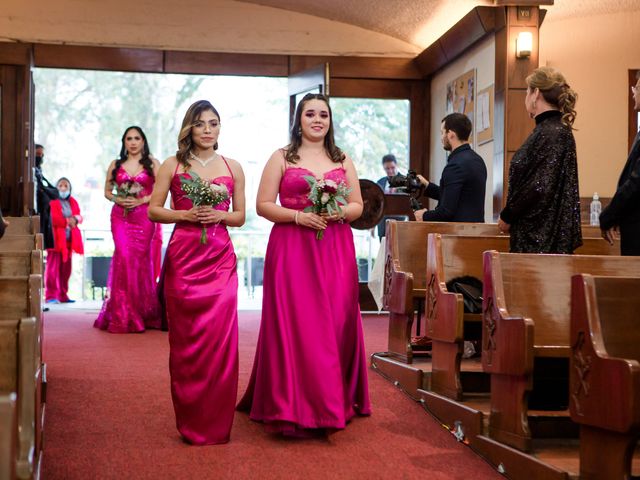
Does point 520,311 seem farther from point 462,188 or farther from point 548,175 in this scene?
point 462,188

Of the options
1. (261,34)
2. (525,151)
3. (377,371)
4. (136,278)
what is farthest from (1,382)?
(261,34)

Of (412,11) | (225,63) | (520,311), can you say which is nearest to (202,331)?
(520,311)

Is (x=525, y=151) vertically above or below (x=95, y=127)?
below

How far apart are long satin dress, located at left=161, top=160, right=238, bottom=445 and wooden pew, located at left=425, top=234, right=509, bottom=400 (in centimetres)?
118

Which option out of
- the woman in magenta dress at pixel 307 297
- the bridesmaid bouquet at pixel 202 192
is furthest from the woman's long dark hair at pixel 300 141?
the bridesmaid bouquet at pixel 202 192

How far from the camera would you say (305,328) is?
452 cm

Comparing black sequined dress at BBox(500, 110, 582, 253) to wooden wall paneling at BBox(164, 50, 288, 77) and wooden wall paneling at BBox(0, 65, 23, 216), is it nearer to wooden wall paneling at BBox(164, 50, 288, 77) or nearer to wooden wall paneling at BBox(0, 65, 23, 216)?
wooden wall paneling at BBox(164, 50, 288, 77)

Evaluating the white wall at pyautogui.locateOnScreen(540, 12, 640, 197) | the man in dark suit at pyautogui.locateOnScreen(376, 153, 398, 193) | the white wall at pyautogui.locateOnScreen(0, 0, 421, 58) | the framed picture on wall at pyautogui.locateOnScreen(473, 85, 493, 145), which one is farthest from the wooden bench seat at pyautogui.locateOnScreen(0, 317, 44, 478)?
the white wall at pyautogui.locateOnScreen(0, 0, 421, 58)

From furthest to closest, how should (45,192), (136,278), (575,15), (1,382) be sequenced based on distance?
(45,192), (575,15), (136,278), (1,382)

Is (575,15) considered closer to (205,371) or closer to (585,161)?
(585,161)

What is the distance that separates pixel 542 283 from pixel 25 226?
439 cm

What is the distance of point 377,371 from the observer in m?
6.21

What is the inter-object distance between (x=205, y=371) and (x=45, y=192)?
8051 mm

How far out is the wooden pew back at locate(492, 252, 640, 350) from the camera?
13.4ft
